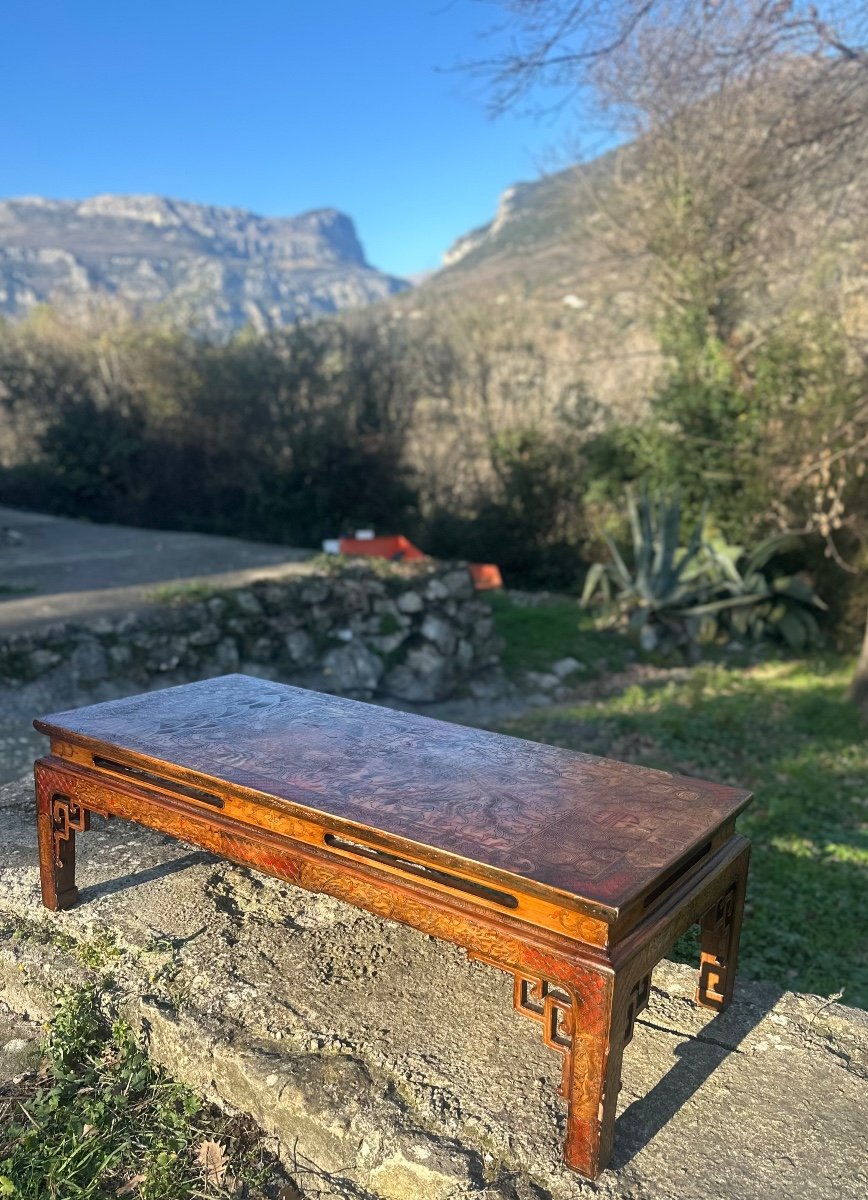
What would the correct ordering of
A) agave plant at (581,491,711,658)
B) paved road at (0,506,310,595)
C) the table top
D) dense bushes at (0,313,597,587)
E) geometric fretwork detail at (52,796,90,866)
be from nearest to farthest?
the table top
geometric fretwork detail at (52,796,90,866)
paved road at (0,506,310,595)
agave plant at (581,491,711,658)
dense bushes at (0,313,597,587)

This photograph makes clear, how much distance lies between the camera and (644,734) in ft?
17.4

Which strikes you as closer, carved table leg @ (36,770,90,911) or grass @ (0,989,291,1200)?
grass @ (0,989,291,1200)

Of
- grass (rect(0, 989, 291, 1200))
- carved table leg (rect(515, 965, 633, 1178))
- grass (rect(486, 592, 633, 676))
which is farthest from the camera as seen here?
grass (rect(486, 592, 633, 676))

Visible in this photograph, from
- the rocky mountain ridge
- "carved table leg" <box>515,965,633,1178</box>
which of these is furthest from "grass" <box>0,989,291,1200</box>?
the rocky mountain ridge

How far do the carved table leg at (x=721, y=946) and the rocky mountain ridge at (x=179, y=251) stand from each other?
54724 mm

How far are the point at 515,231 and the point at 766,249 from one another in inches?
648

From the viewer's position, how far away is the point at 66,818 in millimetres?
2227

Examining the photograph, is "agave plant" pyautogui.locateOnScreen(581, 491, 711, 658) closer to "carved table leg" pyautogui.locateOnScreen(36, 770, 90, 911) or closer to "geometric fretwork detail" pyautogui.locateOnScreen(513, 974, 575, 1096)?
"carved table leg" pyautogui.locateOnScreen(36, 770, 90, 911)

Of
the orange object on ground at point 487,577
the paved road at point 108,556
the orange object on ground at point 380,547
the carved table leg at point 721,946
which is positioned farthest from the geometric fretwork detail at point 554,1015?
the orange object on ground at point 487,577

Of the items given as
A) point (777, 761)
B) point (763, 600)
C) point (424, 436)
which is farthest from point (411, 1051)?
point (424, 436)

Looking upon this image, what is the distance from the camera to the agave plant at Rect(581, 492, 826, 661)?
24.2 ft

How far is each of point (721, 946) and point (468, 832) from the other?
665 millimetres

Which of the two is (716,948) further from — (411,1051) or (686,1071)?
(411,1051)

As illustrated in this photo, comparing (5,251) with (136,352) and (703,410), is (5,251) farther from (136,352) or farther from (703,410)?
(703,410)
